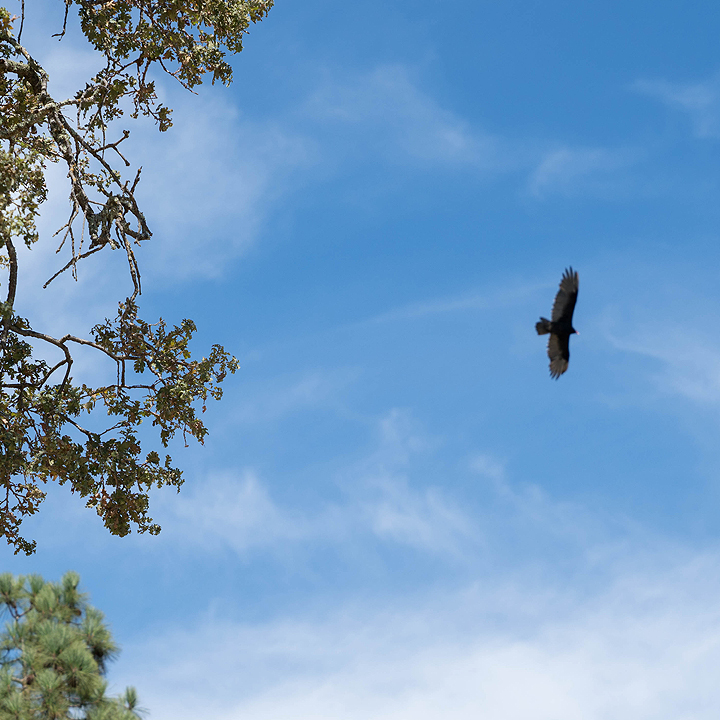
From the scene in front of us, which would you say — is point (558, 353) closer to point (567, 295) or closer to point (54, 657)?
point (567, 295)

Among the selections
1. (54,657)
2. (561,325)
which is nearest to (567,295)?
(561,325)

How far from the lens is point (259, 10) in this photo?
16.3 m

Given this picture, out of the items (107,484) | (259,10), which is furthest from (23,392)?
(259,10)

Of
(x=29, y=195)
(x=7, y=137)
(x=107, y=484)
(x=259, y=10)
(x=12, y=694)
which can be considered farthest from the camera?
(x=259, y=10)

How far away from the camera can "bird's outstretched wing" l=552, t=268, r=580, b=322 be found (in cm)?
1137

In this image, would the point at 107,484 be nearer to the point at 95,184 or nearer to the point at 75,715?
the point at 75,715

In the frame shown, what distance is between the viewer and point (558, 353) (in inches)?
459

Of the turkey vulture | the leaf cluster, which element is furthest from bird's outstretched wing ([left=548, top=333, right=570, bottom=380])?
the leaf cluster

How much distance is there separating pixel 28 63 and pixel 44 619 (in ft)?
29.2

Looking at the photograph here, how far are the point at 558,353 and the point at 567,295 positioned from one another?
31.0 inches

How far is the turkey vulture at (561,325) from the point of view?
1139cm

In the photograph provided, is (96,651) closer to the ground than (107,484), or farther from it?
closer to the ground

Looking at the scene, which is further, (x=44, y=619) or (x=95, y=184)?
(x=95, y=184)

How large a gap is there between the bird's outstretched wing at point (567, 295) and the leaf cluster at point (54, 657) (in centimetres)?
786
